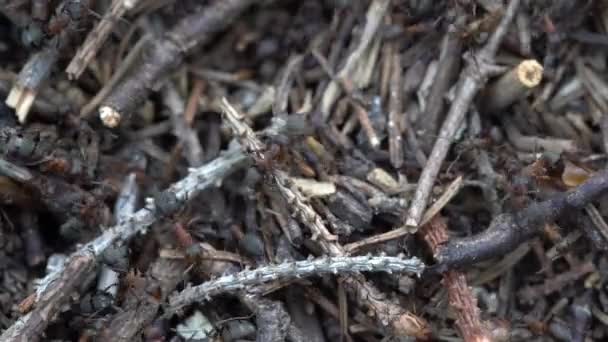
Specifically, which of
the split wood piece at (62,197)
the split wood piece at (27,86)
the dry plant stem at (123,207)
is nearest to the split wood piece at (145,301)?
the dry plant stem at (123,207)

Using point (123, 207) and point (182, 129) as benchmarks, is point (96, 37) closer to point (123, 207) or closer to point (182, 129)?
point (182, 129)

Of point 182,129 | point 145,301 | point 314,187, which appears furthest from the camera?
point 182,129

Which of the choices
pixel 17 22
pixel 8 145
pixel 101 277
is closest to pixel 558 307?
pixel 101 277

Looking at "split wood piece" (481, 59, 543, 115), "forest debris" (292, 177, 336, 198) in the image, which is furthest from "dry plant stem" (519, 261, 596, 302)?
"forest debris" (292, 177, 336, 198)

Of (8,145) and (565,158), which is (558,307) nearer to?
(565,158)

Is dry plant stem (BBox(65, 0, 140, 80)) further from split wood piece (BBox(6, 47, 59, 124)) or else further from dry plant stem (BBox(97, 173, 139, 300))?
dry plant stem (BBox(97, 173, 139, 300))

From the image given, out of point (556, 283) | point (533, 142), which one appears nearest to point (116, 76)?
point (533, 142)
